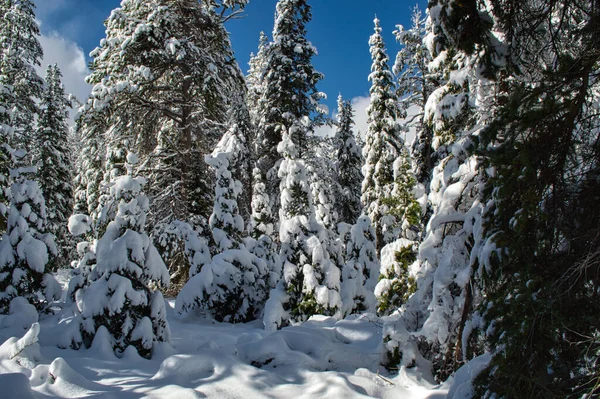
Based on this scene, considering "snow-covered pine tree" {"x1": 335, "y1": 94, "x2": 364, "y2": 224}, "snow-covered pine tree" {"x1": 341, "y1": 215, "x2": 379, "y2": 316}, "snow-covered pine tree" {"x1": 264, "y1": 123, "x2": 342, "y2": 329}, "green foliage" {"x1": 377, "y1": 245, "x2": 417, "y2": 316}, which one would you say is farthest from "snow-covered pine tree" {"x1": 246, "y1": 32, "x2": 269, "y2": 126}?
"green foliage" {"x1": 377, "y1": 245, "x2": 417, "y2": 316}

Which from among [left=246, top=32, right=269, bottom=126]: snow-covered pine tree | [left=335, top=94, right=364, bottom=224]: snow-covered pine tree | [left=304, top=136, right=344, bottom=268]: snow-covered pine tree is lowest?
[left=304, top=136, right=344, bottom=268]: snow-covered pine tree

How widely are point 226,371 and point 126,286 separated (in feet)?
8.39

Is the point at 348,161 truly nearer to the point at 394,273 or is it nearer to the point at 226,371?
the point at 394,273

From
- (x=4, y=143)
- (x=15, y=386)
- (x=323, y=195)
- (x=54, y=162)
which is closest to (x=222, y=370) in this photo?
(x=15, y=386)

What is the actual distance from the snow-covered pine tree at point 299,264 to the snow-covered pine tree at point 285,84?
29.9 feet

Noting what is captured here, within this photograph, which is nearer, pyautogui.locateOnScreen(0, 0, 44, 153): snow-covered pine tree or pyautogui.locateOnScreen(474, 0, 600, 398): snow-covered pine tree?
pyautogui.locateOnScreen(474, 0, 600, 398): snow-covered pine tree

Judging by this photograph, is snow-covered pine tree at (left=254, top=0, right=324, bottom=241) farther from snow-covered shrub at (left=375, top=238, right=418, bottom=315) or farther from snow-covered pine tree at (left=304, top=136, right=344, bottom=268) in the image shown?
snow-covered shrub at (left=375, top=238, right=418, bottom=315)

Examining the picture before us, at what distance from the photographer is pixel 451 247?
504 centimetres

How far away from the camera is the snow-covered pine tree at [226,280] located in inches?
356

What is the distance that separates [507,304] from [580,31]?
8.16ft

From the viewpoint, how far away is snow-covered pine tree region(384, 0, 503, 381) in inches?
174

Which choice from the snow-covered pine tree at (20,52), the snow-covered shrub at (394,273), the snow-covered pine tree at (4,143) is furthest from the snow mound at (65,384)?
the snow-covered pine tree at (20,52)

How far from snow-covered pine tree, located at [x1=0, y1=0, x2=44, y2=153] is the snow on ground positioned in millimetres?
14092

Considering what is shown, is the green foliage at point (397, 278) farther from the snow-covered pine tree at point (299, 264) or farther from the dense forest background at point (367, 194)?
the snow-covered pine tree at point (299, 264)
